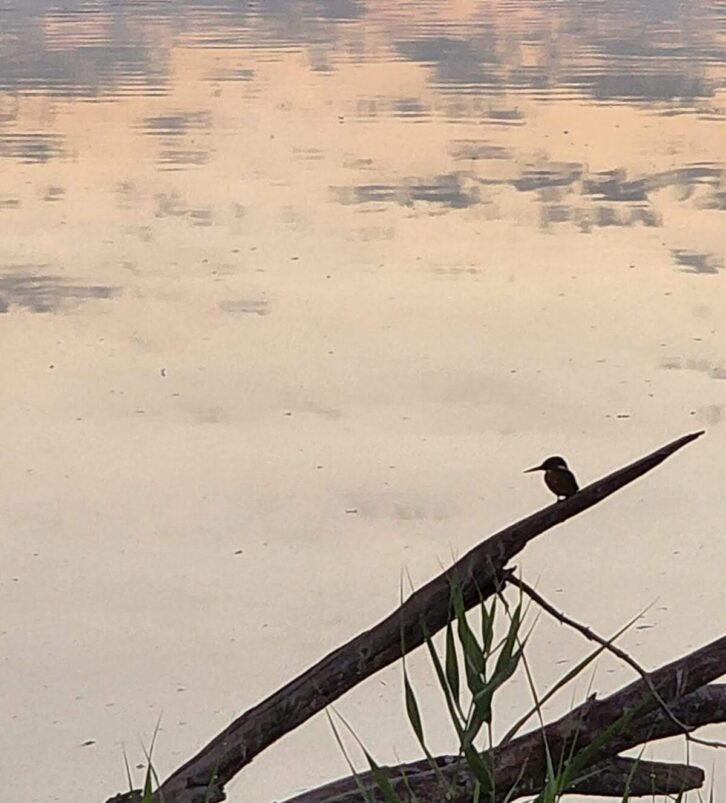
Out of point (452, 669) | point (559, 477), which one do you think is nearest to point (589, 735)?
point (452, 669)

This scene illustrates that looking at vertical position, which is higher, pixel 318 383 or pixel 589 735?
pixel 589 735

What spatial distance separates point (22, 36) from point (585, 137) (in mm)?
3422

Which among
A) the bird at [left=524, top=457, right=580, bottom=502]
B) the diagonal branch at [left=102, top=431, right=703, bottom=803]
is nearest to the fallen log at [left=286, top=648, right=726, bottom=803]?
the diagonal branch at [left=102, top=431, right=703, bottom=803]

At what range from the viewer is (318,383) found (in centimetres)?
388

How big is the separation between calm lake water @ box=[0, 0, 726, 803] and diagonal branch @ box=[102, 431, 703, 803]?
0.57 ft

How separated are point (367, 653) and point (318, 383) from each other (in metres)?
2.32

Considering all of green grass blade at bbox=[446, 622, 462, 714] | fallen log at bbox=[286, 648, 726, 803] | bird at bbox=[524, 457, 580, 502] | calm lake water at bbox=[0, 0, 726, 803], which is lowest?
calm lake water at bbox=[0, 0, 726, 803]

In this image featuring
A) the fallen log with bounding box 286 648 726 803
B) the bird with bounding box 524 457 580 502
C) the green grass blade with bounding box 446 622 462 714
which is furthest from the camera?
the bird with bounding box 524 457 580 502

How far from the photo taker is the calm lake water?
9.31ft

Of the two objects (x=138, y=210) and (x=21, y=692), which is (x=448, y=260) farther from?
(x=21, y=692)

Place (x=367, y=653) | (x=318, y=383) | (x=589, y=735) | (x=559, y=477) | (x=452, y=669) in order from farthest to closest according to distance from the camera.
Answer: (x=318, y=383)
(x=559, y=477)
(x=367, y=653)
(x=589, y=735)
(x=452, y=669)

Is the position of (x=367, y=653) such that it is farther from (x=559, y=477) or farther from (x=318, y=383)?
(x=318, y=383)

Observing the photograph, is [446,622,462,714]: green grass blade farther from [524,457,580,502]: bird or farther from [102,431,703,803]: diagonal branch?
[524,457,580,502]: bird

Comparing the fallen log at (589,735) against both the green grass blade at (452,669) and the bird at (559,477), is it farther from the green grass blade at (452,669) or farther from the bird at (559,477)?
the bird at (559,477)
